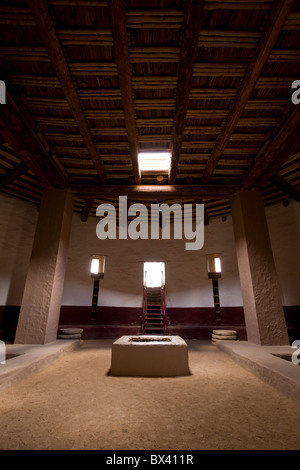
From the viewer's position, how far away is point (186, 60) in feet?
10.9

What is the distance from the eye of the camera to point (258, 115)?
15.0 feet

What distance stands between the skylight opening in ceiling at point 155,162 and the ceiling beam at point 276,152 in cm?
226

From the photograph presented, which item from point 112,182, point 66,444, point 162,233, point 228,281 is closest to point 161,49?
point 112,182

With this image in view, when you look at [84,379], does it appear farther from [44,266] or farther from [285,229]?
[285,229]

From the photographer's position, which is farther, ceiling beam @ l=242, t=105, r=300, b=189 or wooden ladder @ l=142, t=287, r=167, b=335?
wooden ladder @ l=142, t=287, r=167, b=335

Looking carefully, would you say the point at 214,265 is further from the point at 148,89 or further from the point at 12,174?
the point at 12,174

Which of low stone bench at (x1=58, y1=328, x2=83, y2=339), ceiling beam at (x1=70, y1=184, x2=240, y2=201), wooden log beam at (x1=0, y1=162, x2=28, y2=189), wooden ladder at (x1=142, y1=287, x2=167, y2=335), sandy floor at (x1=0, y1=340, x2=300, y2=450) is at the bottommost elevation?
sandy floor at (x1=0, y1=340, x2=300, y2=450)

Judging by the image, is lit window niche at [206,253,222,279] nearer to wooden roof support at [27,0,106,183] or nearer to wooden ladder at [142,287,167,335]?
wooden ladder at [142,287,167,335]

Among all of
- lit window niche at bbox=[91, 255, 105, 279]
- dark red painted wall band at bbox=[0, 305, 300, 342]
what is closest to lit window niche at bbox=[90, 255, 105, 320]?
lit window niche at bbox=[91, 255, 105, 279]

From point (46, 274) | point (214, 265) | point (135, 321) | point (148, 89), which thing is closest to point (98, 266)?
point (135, 321)

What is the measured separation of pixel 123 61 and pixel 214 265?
782cm

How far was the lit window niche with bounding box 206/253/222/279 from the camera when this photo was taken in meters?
9.05

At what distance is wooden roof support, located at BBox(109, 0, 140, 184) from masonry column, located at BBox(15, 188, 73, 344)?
2.87 meters

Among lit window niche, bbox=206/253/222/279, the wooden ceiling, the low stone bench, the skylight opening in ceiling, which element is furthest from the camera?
lit window niche, bbox=206/253/222/279
